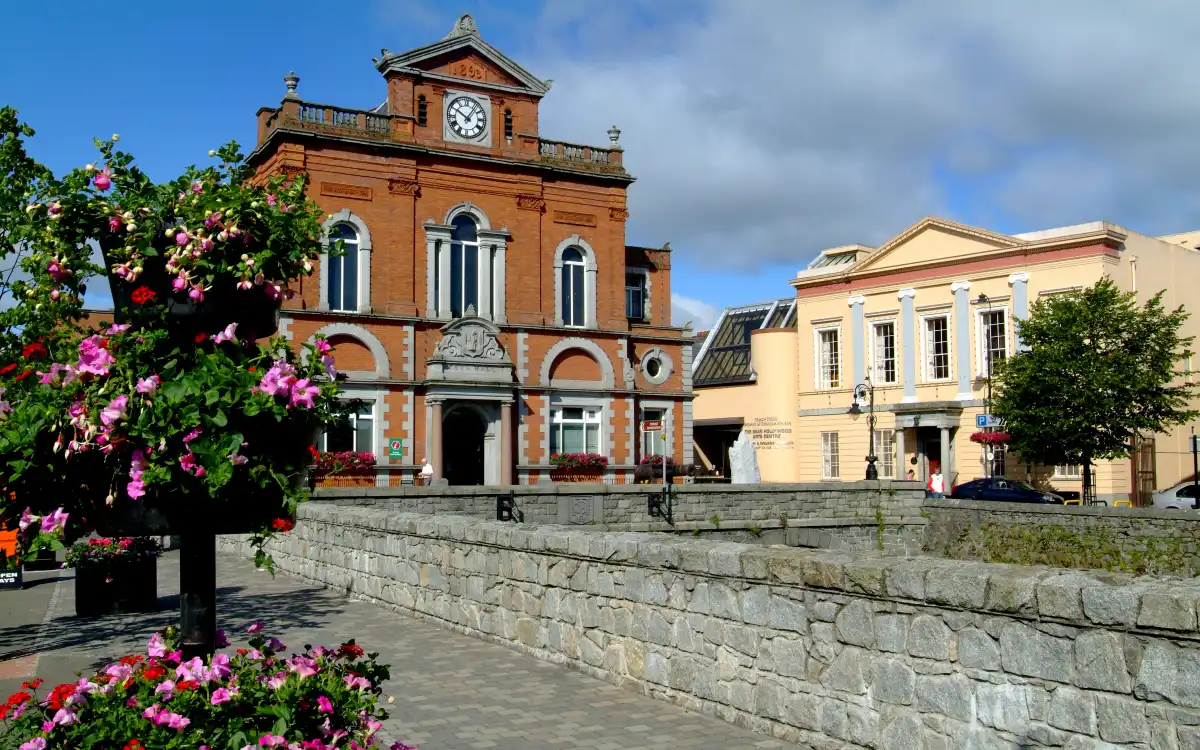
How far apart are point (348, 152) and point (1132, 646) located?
2944cm

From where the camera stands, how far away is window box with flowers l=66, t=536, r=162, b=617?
42.7ft

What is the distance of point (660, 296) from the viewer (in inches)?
1517

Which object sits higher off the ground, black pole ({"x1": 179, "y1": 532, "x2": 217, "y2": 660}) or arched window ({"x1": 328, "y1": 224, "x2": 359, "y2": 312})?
arched window ({"x1": 328, "y1": 224, "x2": 359, "y2": 312})

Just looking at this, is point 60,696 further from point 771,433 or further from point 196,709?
point 771,433

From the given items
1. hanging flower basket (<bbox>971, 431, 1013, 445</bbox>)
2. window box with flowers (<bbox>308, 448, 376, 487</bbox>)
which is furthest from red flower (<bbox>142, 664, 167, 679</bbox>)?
hanging flower basket (<bbox>971, 431, 1013, 445</bbox>)

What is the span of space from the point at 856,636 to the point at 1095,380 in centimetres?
2960

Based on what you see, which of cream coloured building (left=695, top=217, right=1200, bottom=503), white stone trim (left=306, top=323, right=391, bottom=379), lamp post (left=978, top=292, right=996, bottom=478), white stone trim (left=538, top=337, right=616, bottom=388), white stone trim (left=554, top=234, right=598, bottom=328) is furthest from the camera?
lamp post (left=978, top=292, right=996, bottom=478)

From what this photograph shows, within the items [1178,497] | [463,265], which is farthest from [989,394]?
[463,265]

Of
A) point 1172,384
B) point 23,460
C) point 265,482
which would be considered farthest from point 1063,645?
point 1172,384

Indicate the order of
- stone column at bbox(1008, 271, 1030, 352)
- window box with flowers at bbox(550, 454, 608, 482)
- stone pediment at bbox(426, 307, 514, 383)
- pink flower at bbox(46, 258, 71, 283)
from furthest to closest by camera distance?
stone column at bbox(1008, 271, 1030, 352)
window box with flowers at bbox(550, 454, 608, 482)
stone pediment at bbox(426, 307, 514, 383)
pink flower at bbox(46, 258, 71, 283)

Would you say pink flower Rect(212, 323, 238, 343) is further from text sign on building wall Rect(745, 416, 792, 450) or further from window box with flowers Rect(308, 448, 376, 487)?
text sign on building wall Rect(745, 416, 792, 450)

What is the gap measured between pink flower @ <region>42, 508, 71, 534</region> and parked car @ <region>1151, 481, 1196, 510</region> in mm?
33553

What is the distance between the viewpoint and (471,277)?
33.5 meters

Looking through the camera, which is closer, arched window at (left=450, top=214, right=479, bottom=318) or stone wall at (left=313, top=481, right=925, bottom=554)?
stone wall at (left=313, top=481, right=925, bottom=554)
